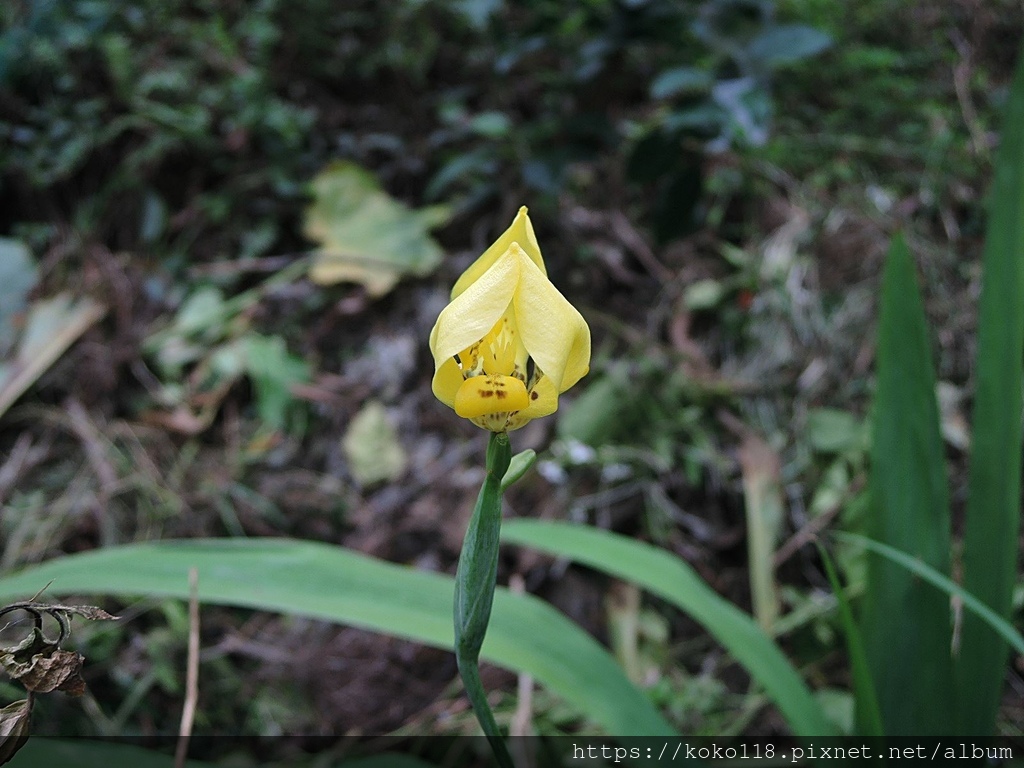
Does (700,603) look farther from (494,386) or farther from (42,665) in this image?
(42,665)

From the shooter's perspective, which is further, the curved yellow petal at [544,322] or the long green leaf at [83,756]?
the long green leaf at [83,756]

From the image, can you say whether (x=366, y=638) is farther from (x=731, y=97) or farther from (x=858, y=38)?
(x=858, y=38)

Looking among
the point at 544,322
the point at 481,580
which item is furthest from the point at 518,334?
the point at 481,580

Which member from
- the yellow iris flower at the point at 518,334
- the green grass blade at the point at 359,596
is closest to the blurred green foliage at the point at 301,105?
the green grass blade at the point at 359,596

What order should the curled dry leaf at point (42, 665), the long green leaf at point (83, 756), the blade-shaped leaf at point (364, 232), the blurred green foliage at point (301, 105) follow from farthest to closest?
the blade-shaped leaf at point (364, 232), the blurred green foliage at point (301, 105), the long green leaf at point (83, 756), the curled dry leaf at point (42, 665)

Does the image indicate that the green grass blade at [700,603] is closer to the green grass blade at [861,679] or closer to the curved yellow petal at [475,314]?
the green grass blade at [861,679]

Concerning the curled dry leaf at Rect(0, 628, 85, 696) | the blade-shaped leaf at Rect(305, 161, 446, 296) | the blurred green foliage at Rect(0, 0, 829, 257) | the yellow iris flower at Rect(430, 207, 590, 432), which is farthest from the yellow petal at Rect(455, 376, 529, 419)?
the blade-shaped leaf at Rect(305, 161, 446, 296)

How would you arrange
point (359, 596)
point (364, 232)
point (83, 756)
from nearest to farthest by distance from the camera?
point (83, 756), point (359, 596), point (364, 232)
